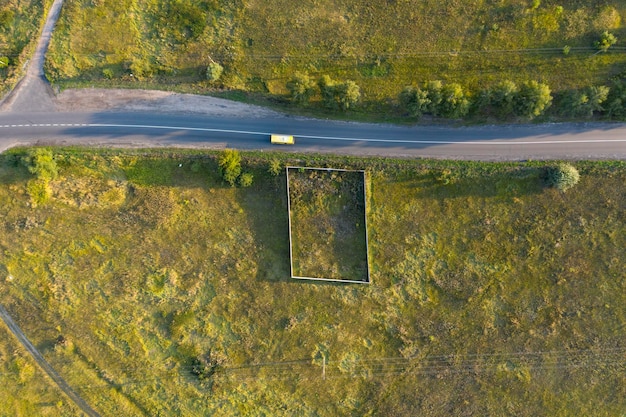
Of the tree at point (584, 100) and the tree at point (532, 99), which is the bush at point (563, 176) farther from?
the tree at point (532, 99)

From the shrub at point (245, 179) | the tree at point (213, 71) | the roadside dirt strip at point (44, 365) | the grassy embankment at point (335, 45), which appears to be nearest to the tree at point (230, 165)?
Answer: the shrub at point (245, 179)

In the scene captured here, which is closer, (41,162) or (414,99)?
(414,99)

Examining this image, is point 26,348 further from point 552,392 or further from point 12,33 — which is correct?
point 552,392

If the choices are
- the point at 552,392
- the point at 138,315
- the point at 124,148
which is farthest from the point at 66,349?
the point at 552,392

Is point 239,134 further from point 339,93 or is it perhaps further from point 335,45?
point 335,45

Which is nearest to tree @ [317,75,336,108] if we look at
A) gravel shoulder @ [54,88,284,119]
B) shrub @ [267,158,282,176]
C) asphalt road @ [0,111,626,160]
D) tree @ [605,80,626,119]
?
asphalt road @ [0,111,626,160]

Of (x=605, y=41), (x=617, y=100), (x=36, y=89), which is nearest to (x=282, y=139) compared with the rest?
(x=36, y=89)

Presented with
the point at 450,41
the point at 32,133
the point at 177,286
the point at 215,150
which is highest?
the point at 450,41
